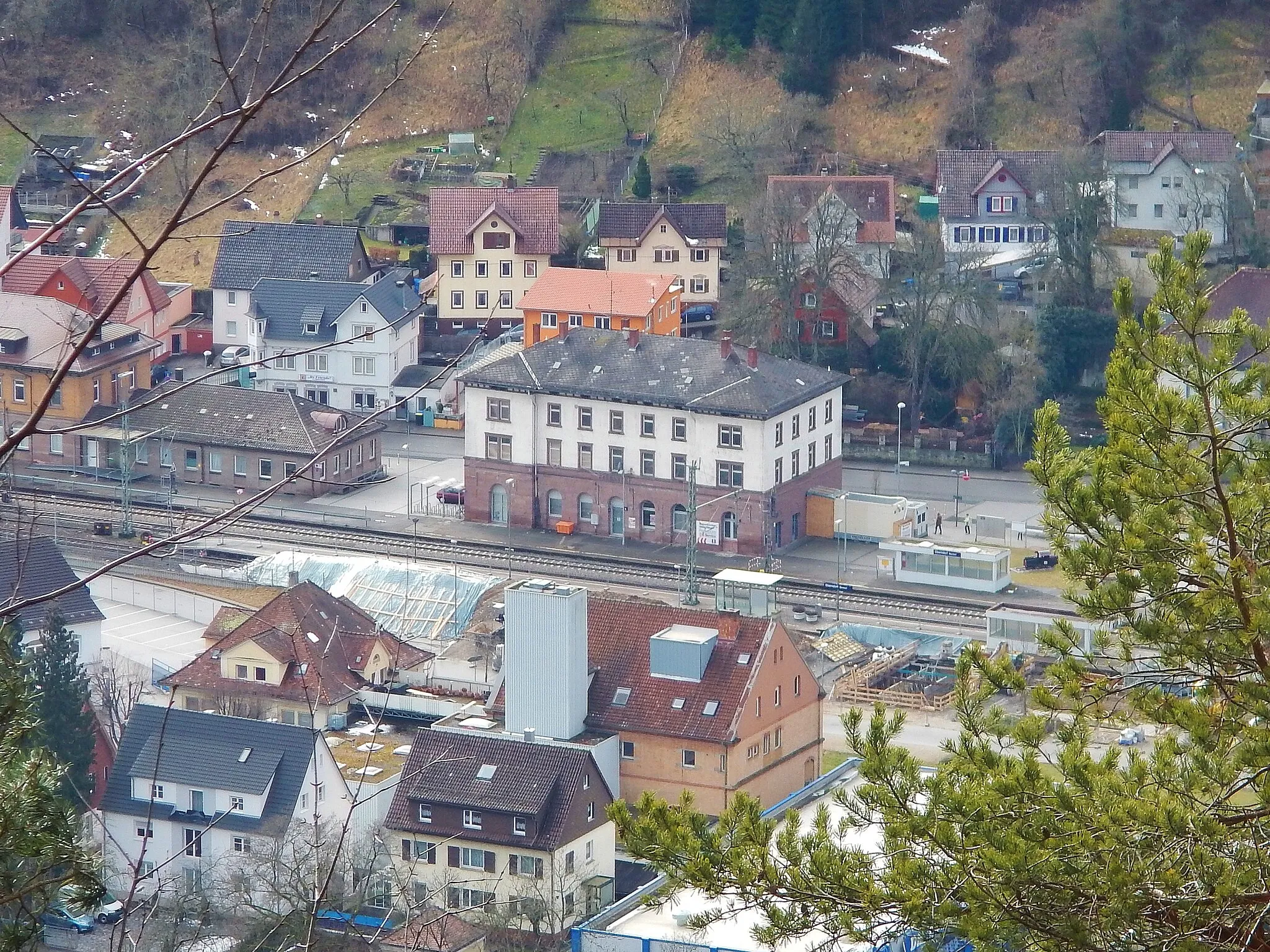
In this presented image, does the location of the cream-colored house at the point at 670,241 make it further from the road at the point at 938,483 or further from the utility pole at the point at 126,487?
the utility pole at the point at 126,487

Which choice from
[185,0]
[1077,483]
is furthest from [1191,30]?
[1077,483]

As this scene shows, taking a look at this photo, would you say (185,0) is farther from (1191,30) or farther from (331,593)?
(331,593)

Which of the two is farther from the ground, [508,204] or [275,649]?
[508,204]

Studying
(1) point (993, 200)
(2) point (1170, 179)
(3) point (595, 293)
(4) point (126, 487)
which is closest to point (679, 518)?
(3) point (595, 293)

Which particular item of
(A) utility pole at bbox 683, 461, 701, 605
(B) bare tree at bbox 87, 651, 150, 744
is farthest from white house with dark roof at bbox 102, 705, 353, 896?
(A) utility pole at bbox 683, 461, 701, 605

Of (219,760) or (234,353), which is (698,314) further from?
(219,760)

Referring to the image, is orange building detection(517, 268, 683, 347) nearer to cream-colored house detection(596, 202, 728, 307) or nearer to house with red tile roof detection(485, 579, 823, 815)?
cream-colored house detection(596, 202, 728, 307)
